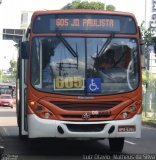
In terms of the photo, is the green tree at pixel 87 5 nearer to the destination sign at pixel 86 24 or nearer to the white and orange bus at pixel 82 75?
the destination sign at pixel 86 24

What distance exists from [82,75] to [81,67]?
0.20 metres

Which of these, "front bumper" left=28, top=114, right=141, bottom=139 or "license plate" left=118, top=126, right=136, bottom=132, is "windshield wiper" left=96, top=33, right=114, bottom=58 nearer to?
"front bumper" left=28, top=114, right=141, bottom=139

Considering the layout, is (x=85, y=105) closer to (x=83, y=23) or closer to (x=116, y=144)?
(x=83, y=23)

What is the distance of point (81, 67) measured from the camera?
13969mm

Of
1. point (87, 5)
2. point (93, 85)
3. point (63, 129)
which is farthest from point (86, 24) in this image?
point (87, 5)

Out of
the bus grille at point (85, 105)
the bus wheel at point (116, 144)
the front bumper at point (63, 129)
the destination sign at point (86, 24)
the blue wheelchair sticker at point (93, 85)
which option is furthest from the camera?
the bus wheel at point (116, 144)

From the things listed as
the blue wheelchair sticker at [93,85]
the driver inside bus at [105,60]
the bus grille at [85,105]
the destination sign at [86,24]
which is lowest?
the bus grille at [85,105]

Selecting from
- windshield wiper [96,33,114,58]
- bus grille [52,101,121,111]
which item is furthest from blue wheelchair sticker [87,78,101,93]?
windshield wiper [96,33,114,58]

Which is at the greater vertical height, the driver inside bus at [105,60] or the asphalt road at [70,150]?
the driver inside bus at [105,60]

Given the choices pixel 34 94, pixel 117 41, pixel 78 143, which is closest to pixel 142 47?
pixel 117 41

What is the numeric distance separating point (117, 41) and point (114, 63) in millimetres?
546

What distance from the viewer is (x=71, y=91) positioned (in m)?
13.8

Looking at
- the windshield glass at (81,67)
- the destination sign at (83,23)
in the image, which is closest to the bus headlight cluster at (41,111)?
the windshield glass at (81,67)

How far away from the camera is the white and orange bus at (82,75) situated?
44.9 feet
